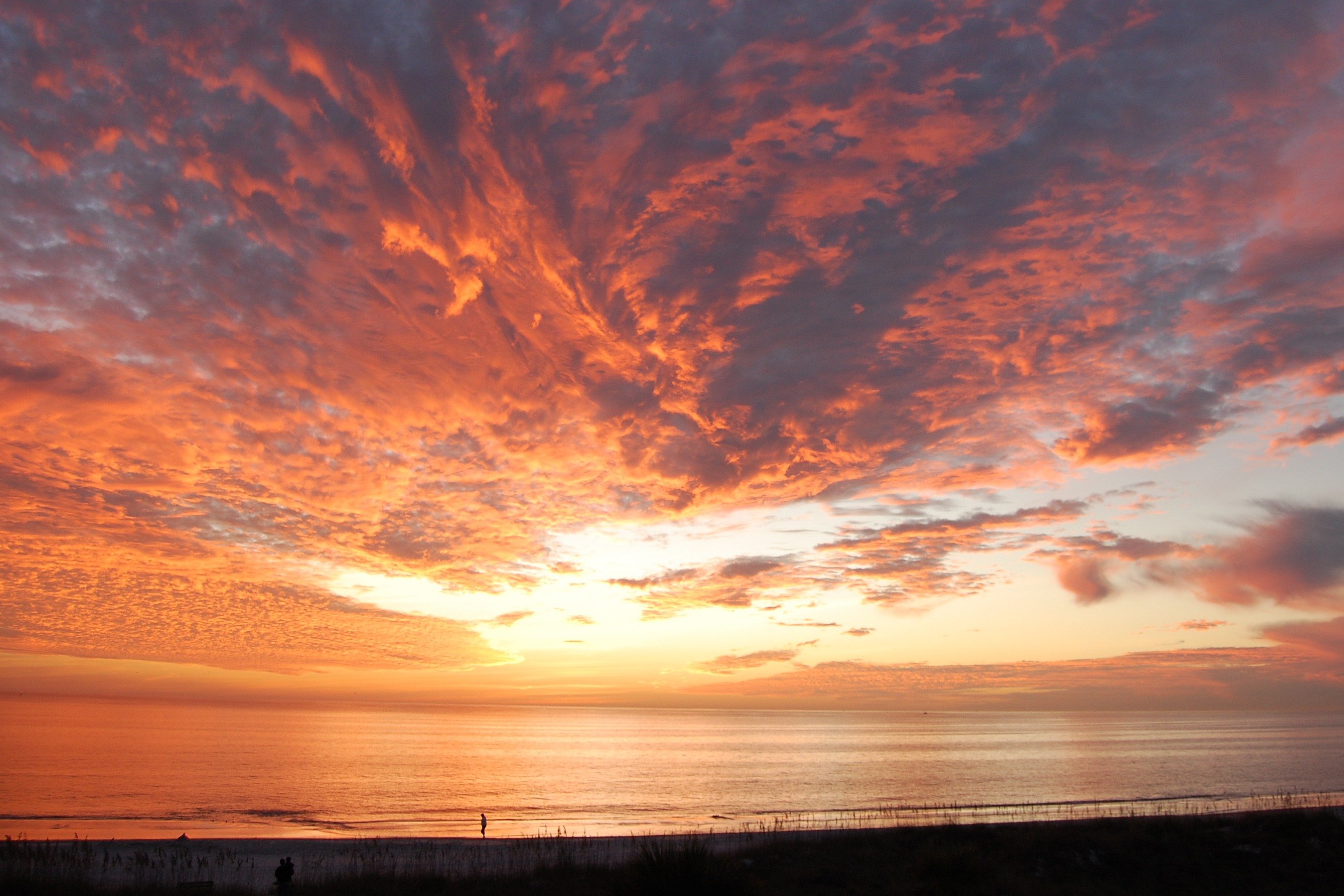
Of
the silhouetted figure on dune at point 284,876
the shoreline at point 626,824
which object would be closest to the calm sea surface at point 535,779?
the shoreline at point 626,824

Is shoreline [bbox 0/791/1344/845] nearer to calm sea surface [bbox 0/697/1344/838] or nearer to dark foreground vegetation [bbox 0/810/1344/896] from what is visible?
calm sea surface [bbox 0/697/1344/838]

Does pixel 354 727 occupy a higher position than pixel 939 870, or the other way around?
pixel 939 870

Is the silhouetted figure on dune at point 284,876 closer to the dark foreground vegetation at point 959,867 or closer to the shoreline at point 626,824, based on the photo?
the dark foreground vegetation at point 959,867

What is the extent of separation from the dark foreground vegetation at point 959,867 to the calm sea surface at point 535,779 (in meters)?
20.8

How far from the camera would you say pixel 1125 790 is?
6359 centimetres

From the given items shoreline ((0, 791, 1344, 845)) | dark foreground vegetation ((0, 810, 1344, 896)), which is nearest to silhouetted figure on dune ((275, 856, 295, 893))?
dark foreground vegetation ((0, 810, 1344, 896))

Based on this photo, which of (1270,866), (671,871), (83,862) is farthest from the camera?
(83,862)

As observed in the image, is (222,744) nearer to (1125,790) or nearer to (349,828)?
(349,828)

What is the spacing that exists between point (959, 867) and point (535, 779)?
6658 centimetres

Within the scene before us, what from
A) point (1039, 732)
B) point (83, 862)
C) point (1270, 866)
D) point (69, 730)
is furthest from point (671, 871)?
point (1039, 732)

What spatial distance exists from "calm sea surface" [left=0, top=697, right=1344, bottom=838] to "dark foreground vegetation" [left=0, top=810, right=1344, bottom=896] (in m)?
20.8

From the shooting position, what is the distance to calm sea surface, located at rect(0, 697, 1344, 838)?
157 ft

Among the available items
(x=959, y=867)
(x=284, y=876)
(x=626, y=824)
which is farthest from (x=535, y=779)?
(x=959, y=867)

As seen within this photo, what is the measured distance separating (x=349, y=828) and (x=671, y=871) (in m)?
38.3
